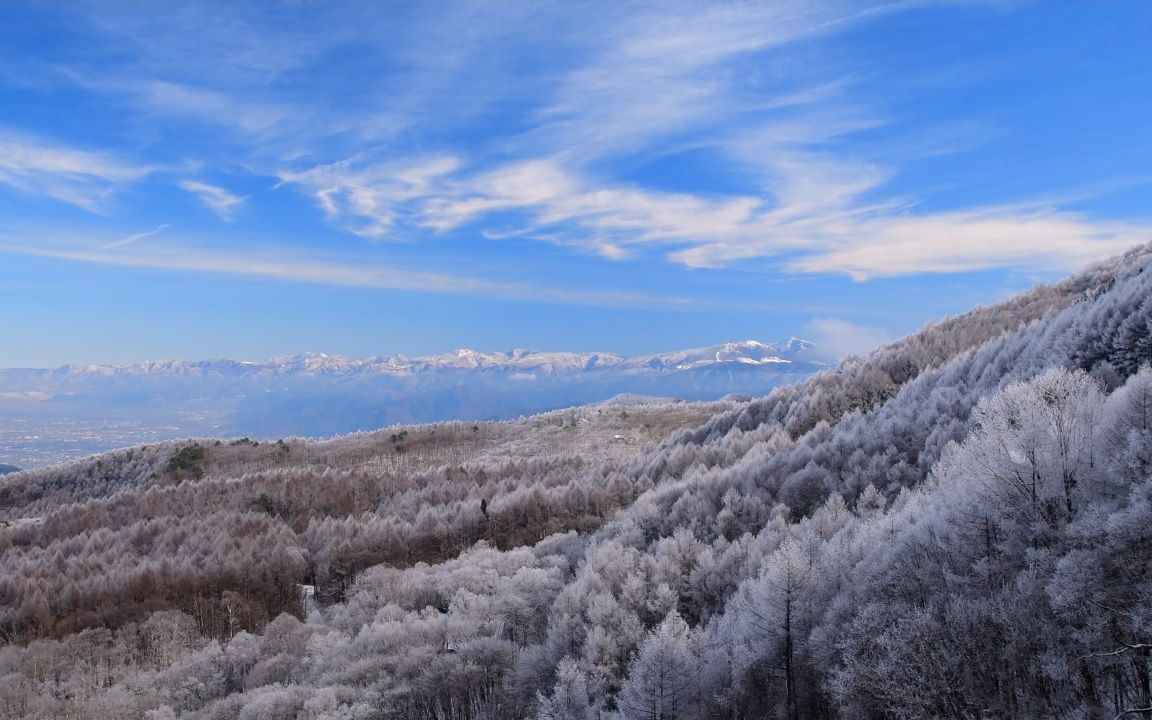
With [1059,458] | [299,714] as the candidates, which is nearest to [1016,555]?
[1059,458]

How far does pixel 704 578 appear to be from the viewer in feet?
37.2

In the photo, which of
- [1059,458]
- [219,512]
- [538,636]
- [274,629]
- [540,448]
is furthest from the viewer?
[540,448]

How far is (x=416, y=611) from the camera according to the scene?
13977mm

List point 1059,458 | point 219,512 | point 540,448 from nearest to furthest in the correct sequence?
1. point 1059,458
2. point 219,512
3. point 540,448

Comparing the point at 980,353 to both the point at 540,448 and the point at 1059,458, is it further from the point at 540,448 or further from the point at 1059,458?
the point at 540,448

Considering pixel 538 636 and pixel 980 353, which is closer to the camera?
pixel 538 636

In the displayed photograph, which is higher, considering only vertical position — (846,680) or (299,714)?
(846,680)

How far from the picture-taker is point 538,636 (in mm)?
11555

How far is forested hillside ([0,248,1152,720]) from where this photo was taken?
20.4 feet

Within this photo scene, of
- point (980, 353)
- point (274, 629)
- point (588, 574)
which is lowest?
point (274, 629)

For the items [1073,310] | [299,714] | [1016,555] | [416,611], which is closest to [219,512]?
[416,611]

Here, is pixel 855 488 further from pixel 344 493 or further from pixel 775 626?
pixel 344 493

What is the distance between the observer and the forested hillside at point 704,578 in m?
6.20

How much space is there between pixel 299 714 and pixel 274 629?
459 cm
